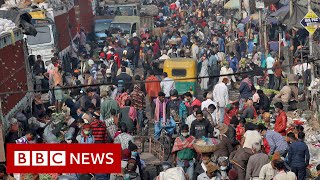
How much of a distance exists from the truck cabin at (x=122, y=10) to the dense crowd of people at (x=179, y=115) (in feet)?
59.7

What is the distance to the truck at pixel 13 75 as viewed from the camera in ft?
76.6

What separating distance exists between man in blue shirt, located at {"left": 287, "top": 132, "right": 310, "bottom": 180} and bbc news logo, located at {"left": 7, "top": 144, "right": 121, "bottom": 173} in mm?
3234

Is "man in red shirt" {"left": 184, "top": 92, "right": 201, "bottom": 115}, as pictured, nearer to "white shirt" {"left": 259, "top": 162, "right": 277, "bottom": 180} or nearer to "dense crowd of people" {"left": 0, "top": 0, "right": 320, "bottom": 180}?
"dense crowd of people" {"left": 0, "top": 0, "right": 320, "bottom": 180}

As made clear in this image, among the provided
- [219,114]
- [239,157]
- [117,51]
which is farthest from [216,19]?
[239,157]

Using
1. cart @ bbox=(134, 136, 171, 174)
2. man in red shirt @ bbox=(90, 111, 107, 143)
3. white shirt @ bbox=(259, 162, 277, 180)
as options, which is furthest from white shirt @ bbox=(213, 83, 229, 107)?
white shirt @ bbox=(259, 162, 277, 180)

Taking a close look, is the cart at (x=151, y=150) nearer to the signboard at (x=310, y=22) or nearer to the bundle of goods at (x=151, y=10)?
the signboard at (x=310, y=22)

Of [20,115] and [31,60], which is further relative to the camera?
[31,60]

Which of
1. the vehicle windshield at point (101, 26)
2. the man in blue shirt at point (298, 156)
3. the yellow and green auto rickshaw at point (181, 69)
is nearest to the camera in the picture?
the man in blue shirt at point (298, 156)

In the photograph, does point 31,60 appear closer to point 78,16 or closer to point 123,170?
point 123,170

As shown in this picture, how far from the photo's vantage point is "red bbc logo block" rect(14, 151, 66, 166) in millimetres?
17359

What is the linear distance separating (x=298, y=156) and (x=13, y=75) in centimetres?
837

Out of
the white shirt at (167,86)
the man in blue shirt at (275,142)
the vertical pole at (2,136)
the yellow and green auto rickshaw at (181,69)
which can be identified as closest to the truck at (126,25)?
the yellow and green auto rickshaw at (181,69)

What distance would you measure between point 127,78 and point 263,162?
36.2 feet

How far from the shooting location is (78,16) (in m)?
48.4
